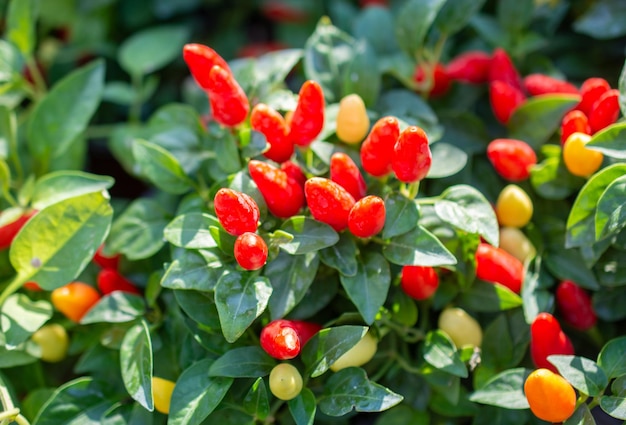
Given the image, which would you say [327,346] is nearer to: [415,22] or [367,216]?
[367,216]

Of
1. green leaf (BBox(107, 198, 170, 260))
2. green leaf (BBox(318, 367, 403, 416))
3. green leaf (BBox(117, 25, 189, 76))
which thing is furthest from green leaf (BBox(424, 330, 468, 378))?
green leaf (BBox(117, 25, 189, 76))

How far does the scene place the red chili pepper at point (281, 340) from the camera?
87 centimetres

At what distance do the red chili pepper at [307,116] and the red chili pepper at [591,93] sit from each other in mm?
412

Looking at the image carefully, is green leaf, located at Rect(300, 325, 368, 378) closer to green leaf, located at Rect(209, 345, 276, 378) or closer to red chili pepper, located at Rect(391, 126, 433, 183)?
green leaf, located at Rect(209, 345, 276, 378)

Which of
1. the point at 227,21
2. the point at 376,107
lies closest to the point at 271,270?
the point at 376,107

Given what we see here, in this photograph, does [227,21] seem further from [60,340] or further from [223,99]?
[60,340]

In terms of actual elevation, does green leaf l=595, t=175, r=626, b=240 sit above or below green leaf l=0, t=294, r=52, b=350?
above

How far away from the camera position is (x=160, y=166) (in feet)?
3.63

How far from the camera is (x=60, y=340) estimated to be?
115 cm

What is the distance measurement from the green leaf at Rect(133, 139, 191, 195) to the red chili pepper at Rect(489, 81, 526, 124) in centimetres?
53

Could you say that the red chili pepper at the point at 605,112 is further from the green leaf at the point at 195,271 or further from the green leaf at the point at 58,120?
the green leaf at the point at 58,120

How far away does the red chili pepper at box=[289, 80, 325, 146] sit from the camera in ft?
3.25

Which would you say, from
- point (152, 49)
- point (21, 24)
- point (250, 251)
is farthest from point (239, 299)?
point (152, 49)

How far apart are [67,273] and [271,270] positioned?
0.33m
